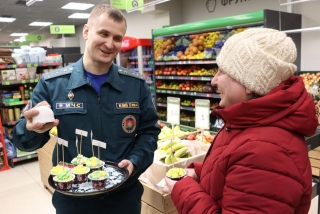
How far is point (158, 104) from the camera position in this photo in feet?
21.3

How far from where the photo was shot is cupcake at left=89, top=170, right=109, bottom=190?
152 cm

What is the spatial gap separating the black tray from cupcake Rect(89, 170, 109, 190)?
0.08ft

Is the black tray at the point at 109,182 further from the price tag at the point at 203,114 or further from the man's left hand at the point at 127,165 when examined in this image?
the price tag at the point at 203,114

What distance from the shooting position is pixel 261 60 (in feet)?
3.25

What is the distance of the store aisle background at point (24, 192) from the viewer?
12.2 feet

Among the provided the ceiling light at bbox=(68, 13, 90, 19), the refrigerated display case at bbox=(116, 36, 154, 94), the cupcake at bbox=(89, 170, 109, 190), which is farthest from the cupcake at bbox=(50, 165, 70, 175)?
the ceiling light at bbox=(68, 13, 90, 19)

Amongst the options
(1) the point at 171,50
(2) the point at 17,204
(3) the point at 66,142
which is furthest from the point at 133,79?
(1) the point at 171,50

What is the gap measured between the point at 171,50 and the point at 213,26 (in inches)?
55.3

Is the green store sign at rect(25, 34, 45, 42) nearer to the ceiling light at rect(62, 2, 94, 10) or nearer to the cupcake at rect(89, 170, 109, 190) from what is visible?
the ceiling light at rect(62, 2, 94, 10)

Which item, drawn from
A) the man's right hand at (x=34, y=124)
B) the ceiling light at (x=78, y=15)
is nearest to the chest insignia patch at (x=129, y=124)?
the man's right hand at (x=34, y=124)

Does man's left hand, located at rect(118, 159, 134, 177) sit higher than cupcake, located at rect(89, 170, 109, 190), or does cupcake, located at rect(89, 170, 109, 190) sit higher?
man's left hand, located at rect(118, 159, 134, 177)

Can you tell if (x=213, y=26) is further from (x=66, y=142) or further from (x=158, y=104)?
(x=66, y=142)

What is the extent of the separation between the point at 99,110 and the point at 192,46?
4197mm

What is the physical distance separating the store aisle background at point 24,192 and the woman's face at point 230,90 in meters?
3.29
